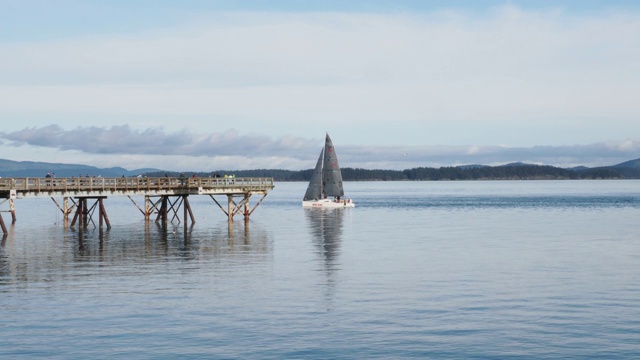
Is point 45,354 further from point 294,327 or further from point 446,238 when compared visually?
point 446,238

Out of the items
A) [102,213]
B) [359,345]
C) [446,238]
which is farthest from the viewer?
[102,213]

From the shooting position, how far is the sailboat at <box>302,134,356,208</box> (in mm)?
129150

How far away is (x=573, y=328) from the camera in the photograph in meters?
30.0

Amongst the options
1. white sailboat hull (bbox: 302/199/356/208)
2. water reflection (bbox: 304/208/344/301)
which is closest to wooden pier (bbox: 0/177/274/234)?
water reflection (bbox: 304/208/344/301)

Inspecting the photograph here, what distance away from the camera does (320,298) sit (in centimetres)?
3669

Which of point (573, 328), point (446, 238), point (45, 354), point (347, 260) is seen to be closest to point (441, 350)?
point (573, 328)

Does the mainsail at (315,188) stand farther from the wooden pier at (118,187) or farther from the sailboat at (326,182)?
the wooden pier at (118,187)

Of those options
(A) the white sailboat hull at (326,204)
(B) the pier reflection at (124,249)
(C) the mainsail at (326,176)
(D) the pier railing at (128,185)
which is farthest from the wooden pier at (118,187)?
(A) the white sailboat hull at (326,204)

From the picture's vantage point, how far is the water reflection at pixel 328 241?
43719 mm

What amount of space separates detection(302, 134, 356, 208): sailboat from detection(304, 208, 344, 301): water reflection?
1801 centimetres

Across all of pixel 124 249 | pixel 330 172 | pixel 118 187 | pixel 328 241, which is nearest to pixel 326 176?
pixel 330 172

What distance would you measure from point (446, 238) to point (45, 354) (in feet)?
157

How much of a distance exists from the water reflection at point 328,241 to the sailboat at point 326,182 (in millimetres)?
18013

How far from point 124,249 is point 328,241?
676 inches
